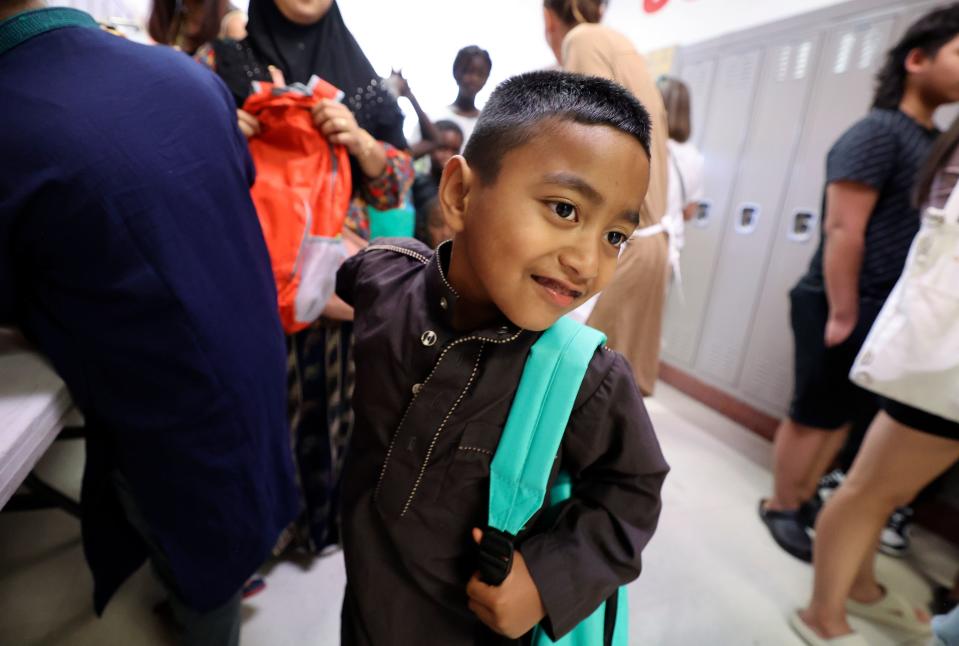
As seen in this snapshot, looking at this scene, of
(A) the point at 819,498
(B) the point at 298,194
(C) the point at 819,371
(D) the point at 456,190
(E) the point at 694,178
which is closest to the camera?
(D) the point at 456,190

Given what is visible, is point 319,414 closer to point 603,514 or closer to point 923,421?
point 603,514

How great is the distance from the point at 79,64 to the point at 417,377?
0.63 meters

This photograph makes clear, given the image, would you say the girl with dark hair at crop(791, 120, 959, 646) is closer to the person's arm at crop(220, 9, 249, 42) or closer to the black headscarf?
the black headscarf

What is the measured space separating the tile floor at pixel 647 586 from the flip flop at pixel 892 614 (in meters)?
0.04

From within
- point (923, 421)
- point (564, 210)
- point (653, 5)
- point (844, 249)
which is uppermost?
point (653, 5)

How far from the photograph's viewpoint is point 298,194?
3.43 feet

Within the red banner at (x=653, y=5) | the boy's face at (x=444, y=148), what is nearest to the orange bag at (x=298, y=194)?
the boy's face at (x=444, y=148)

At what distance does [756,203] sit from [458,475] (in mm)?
2700

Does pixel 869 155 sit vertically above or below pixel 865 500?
above

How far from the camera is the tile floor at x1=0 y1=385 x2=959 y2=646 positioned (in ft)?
4.38

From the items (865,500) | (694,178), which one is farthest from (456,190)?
(694,178)

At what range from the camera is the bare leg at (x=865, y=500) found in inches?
46.3

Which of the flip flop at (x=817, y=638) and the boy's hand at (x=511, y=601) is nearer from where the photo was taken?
the boy's hand at (x=511, y=601)

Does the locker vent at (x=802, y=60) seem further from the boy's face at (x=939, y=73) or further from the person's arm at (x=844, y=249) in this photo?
the person's arm at (x=844, y=249)
